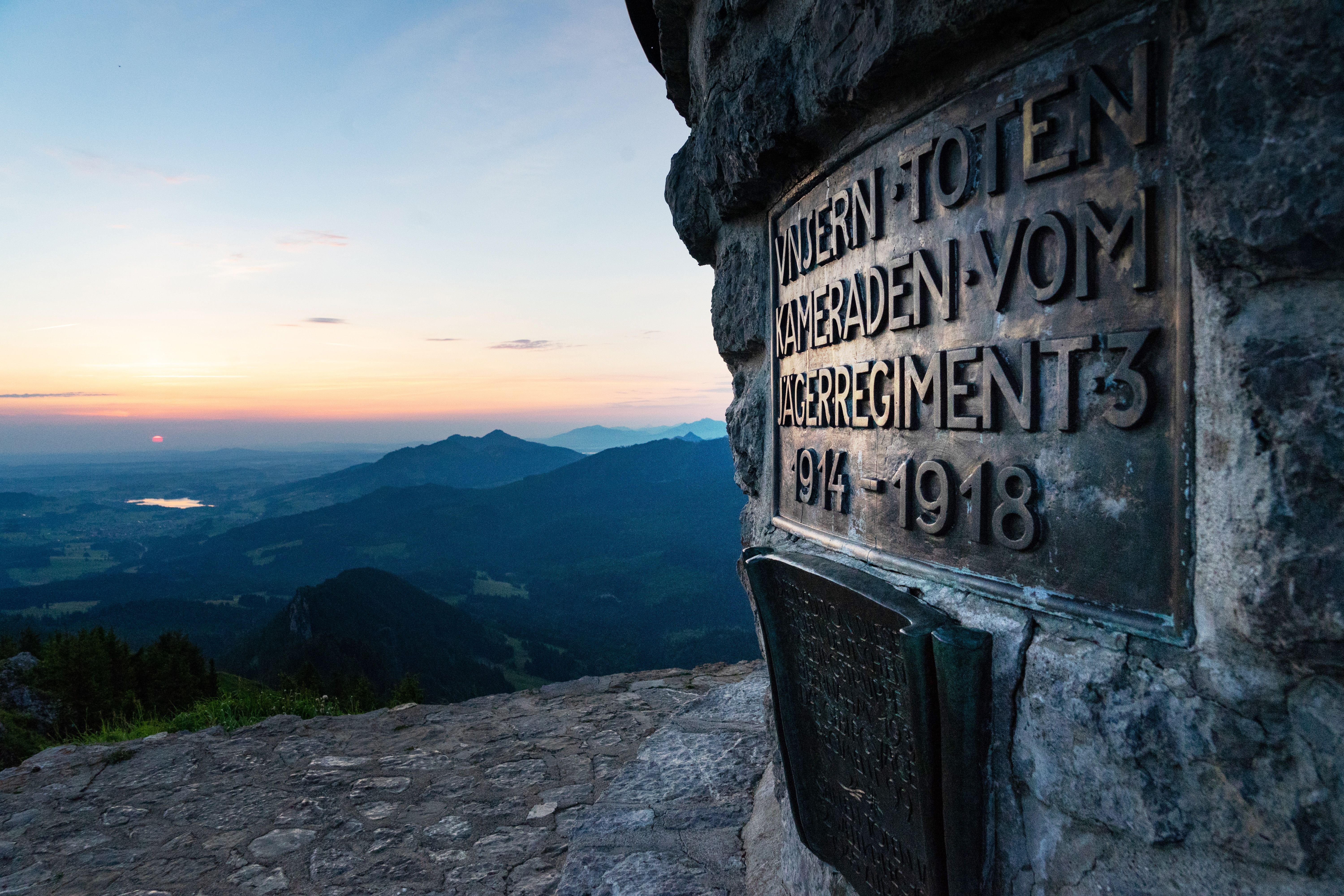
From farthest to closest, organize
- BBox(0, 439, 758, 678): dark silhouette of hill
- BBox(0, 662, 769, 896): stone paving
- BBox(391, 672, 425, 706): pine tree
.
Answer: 1. BBox(0, 439, 758, 678): dark silhouette of hill
2. BBox(391, 672, 425, 706): pine tree
3. BBox(0, 662, 769, 896): stone paving

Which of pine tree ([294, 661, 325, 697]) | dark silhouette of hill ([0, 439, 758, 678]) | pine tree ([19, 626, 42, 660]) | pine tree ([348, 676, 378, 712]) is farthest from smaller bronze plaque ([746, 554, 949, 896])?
dark silhouette of hill ([0, 439, 758, 678])

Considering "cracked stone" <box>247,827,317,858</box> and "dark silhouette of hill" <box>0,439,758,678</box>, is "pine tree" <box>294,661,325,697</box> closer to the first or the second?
"cracked stone" <box>247,827,317,858</box>

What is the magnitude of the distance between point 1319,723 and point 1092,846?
16.1 inches

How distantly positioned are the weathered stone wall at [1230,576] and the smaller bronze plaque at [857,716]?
13cm

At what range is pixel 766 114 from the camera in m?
1.86

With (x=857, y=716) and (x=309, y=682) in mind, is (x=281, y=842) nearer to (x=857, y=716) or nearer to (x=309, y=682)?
(x=857, y=716)

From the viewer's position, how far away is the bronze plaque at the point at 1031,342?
1.06 meters

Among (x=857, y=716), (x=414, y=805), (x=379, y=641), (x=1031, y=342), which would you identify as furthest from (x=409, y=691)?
(x=379, y=641)

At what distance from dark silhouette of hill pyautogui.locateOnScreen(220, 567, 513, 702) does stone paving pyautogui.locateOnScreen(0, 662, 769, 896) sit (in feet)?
100

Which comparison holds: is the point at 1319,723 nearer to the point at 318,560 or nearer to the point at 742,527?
the point at 742,527

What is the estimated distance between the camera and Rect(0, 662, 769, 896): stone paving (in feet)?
8.82

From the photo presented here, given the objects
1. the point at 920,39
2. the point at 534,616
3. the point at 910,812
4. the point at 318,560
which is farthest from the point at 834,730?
the point at 318,560

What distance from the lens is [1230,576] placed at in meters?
0.99

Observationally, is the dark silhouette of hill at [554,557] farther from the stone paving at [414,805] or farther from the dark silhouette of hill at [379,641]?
the stone paving at [414,805]
